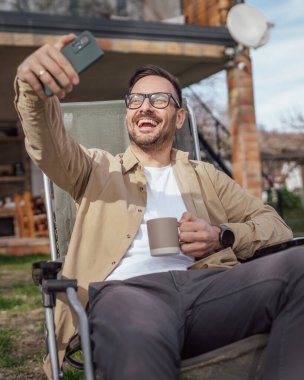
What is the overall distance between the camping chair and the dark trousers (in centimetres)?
6

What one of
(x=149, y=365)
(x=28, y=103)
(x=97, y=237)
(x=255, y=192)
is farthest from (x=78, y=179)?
(x=255, y=192)

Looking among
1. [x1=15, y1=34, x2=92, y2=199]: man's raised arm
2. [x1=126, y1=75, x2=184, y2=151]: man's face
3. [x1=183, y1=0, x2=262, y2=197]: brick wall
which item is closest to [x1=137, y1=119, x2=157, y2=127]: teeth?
[x1=126, y1=75, x2=184, y2=151]: man's face

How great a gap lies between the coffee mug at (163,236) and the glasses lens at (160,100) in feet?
2.32

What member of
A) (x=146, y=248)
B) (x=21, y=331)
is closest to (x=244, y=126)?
(x=21, y=331)

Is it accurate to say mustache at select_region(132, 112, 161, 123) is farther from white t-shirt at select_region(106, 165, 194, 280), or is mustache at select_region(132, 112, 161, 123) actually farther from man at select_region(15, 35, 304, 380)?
white t-shirt at select_region(106, 165, 194, 280)

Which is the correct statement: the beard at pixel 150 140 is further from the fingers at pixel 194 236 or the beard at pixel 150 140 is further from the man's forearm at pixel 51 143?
the fingers at pixel 194 236

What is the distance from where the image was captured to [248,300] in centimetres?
191

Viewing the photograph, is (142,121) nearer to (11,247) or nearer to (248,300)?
(248,300)

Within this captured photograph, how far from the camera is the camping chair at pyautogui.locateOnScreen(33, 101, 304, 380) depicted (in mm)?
1772

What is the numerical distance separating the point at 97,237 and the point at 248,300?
0.65 metres

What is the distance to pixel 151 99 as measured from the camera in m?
2.51

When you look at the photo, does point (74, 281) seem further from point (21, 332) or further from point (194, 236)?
point (21, 332)

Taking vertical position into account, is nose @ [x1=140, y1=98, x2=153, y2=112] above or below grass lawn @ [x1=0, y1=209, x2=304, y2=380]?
above

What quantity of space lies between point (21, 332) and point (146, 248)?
79.8 inches
